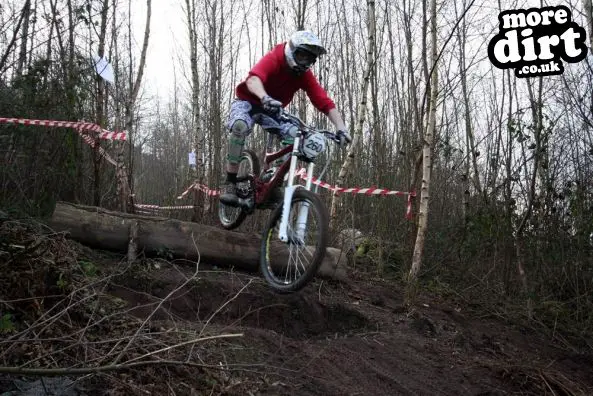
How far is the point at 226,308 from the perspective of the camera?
418 cm

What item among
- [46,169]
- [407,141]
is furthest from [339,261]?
[407,141]

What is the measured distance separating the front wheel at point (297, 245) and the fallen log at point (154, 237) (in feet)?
0.36

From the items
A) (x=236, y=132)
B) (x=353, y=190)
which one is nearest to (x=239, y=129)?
(x=236, y=132)

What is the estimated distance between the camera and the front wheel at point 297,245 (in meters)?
3.74

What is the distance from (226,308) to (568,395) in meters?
2.63

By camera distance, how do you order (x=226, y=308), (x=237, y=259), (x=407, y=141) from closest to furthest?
(x=226, y=308) → (x=237, y=259) → (x=407, y=141)

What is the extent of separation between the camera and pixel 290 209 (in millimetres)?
4066

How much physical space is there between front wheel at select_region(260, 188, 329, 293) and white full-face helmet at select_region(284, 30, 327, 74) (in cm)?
111

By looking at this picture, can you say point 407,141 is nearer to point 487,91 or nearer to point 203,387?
point 487,91

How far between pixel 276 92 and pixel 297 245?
4.94 feet

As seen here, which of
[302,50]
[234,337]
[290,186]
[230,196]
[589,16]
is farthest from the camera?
[589,16]

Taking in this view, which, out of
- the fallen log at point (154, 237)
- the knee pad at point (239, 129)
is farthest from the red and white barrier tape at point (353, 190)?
the fallen log at point (154, 237)

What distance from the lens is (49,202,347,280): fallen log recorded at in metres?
4.56

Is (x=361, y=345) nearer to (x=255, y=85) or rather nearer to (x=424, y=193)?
(x=255, y=85)
